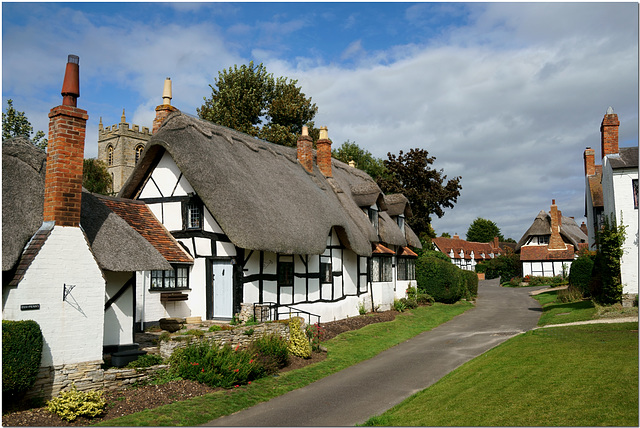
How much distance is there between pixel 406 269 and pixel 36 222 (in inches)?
976

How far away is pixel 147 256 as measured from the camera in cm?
1277

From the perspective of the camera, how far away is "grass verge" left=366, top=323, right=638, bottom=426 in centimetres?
793

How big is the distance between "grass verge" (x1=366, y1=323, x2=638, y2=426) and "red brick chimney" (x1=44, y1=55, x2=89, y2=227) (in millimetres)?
7818

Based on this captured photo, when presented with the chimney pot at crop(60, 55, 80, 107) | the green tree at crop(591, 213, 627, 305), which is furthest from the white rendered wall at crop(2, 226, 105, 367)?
the green tree at crop(591, 213, 627, 305)

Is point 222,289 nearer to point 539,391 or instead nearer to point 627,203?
point 539,391

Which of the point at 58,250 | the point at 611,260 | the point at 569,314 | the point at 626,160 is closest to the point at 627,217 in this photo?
the point at 611,260

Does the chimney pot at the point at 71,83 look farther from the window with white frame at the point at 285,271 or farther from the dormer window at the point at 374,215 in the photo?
the dormer window at the point at 374,215

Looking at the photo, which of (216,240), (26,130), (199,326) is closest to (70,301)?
(199,326)

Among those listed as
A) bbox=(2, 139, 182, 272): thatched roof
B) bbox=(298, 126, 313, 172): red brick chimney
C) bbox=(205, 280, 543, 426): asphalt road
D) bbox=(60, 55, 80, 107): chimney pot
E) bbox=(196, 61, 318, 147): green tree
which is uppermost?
bbox=(196, 61, 318, 147): green tree

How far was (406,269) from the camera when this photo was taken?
106 feet

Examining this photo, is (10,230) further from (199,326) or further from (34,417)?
(199,326)

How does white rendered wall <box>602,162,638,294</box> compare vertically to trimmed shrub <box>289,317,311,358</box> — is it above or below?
above

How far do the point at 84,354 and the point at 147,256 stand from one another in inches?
112

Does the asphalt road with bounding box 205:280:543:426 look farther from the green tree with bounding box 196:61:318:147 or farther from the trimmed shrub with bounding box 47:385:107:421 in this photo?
the green tree with bounding box 196:61:318:147
